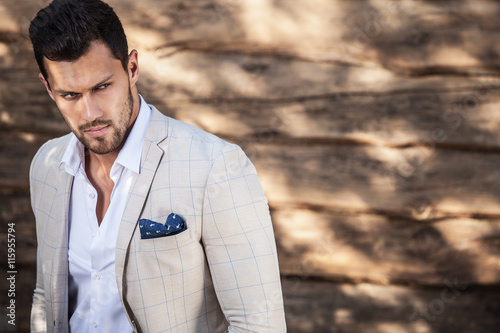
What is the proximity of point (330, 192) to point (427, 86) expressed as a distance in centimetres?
78

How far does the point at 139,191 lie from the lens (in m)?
1.55

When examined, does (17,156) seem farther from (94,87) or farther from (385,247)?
(385,247)

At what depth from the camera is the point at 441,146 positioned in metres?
2.58

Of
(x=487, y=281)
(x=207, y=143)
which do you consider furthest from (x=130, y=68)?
(x=487, y=281)

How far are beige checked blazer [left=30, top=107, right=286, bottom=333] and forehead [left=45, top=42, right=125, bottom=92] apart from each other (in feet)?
0.80

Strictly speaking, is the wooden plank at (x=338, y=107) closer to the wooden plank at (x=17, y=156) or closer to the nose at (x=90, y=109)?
the wooden plank at (x=17, y=156)

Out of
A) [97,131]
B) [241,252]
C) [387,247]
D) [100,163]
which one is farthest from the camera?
[387,247]

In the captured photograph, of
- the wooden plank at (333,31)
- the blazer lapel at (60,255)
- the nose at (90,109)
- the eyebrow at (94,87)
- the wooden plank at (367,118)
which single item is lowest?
A: the blazer lapel at (60,255)

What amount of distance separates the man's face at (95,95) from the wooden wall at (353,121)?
1092 millimetres

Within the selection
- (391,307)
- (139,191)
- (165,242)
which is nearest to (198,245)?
(165,242)

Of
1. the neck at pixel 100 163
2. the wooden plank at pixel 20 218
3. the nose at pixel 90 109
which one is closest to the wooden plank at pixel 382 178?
the neck at pixel 100 163

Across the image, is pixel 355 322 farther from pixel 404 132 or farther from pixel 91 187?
pixel 91 187

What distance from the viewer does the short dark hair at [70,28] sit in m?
1.47

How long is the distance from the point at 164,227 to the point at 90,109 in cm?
47
